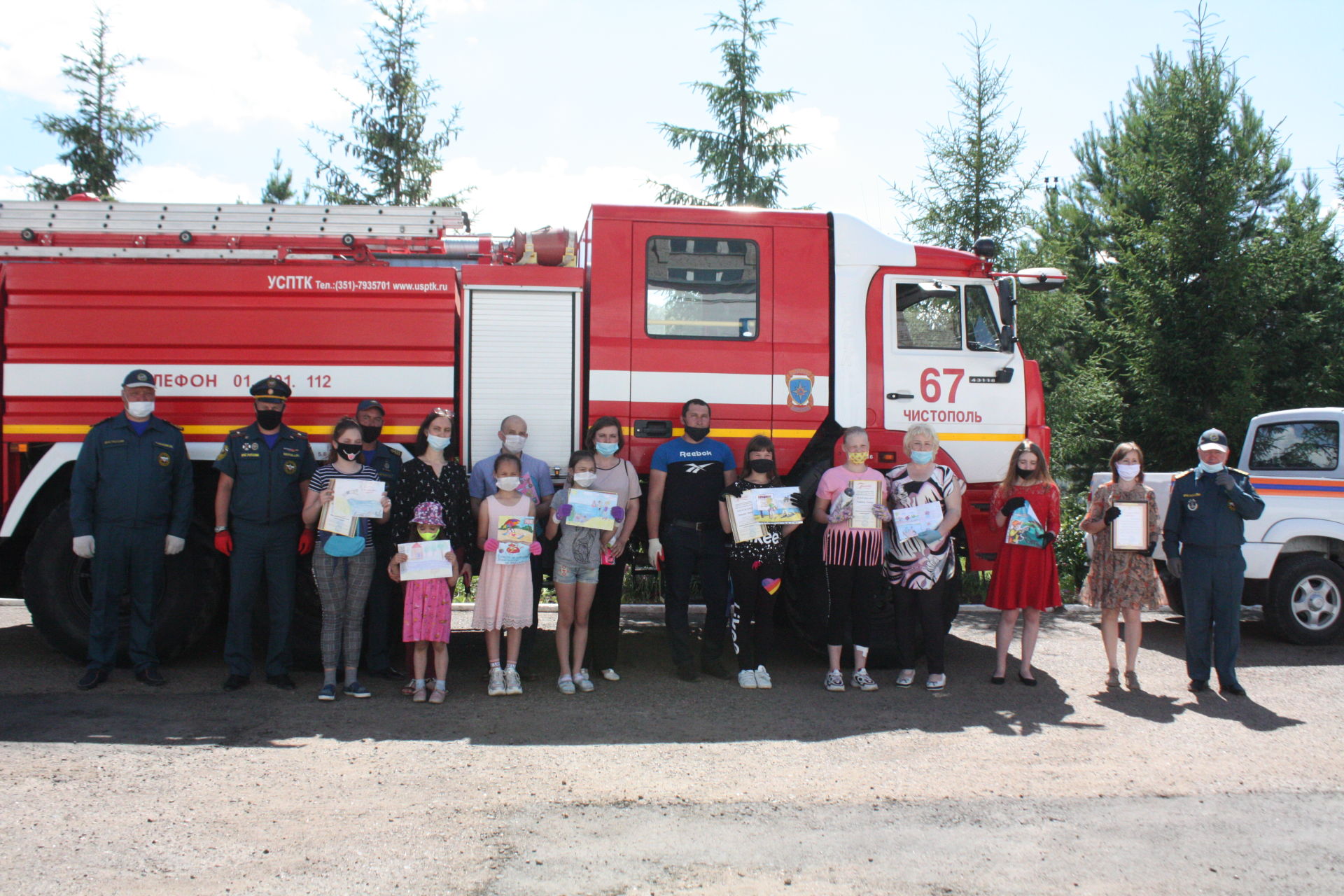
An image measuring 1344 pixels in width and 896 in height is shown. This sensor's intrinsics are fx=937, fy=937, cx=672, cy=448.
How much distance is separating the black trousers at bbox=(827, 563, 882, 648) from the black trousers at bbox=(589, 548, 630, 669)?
1482 millimetres

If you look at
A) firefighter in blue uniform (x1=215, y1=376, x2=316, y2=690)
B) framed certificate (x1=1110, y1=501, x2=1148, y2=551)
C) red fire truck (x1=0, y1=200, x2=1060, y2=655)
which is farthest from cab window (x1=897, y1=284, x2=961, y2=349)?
firefighter in blue uniform (x1=215, y1=376, x2=316, y2=690)

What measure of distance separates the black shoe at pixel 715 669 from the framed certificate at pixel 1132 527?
2.91 meters

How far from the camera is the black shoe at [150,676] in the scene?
629 cm

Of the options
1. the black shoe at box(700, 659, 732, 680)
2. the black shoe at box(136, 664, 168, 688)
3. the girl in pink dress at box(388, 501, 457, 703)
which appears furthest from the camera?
the black shoe at box(700, 659, 732, 680)

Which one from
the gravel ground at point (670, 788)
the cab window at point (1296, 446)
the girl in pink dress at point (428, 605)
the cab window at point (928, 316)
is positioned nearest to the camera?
the gravel ground at point (670, 788)

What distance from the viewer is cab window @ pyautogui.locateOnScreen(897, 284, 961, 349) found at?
7.25 m

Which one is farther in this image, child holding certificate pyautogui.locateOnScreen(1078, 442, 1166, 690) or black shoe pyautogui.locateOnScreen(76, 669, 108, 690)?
child holding certificate pyautogui.locateOnScreen(1078, 442, 1166, 690)

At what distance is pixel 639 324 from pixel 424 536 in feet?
7.09

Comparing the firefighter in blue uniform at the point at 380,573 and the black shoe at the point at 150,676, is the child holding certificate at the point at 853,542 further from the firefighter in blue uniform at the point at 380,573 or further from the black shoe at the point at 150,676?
the black shoe at the point at 150,676

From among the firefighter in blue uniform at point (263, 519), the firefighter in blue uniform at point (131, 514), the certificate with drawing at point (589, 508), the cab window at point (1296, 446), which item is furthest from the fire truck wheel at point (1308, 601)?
the firefighter in blue uniform at point (131, 514)

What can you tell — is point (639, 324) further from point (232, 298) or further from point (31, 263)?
point (31, 263)

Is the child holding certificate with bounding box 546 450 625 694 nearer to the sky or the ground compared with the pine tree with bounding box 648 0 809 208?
nearer to the ground

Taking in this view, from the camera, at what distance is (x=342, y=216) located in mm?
7020

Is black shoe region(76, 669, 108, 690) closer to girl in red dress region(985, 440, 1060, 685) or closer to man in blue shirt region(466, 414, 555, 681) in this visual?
man in blue shirt region(466, 414, 555, 681)
